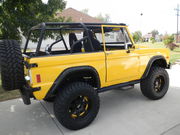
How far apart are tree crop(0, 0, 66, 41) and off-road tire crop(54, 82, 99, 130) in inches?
111

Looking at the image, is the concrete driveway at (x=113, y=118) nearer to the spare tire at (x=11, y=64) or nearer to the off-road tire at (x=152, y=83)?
the off-road tire at (x=152, y=83)

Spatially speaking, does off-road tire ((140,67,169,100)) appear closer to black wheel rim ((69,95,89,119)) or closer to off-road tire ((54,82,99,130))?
off-road tire ((54,82,99,130))

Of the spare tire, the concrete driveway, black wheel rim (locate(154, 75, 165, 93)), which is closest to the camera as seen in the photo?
the spare tire

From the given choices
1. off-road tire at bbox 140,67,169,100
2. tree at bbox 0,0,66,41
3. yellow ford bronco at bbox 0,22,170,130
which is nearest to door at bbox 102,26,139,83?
yellow ford bronco at bbox 0,22,170,130

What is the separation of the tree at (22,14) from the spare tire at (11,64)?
217 centimetres

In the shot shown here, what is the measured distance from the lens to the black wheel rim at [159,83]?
12.2 feet

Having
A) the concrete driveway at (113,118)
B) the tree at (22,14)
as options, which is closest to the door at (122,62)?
the concrete driveway at (113,118)

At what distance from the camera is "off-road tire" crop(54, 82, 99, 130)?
94.0 inches

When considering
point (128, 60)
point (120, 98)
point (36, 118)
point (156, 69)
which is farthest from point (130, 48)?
point (36, 118)

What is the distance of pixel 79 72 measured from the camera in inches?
100

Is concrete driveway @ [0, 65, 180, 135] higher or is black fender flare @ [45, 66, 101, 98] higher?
black fender flare @ [45, 66, 101, 98]

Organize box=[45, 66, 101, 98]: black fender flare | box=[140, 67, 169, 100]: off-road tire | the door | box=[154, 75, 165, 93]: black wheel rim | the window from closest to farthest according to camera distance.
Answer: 1. box=[45, 66, 101, 98]: black fender flare
2. the door
3. the window
4. box=[140, 67, 169, 100]: off-road tire
5. box=[154, 75, 165, 93]: black wheel rim

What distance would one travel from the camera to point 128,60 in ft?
10.1

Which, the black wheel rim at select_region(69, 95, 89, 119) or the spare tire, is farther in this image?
the black wheel rim at select_region(69, 95, 89, 119)
